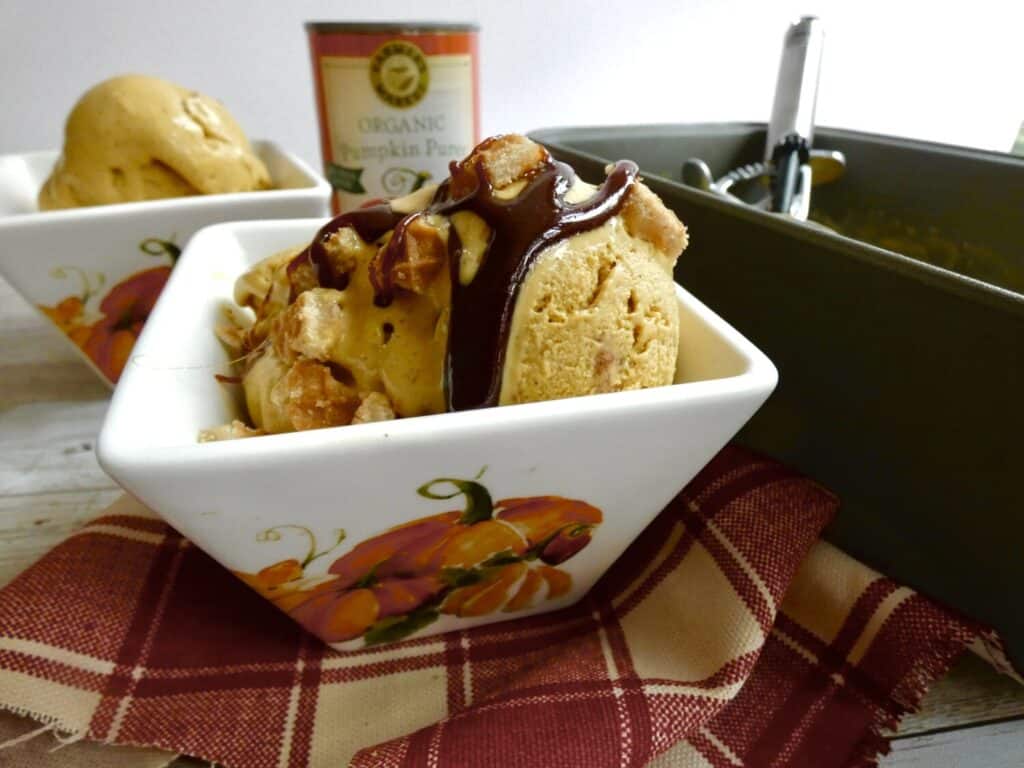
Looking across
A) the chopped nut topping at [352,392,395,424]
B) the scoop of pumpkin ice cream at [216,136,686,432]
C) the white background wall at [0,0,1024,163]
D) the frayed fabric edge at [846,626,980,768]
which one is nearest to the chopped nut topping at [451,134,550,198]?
the scoop of pumpkin ice cream at [216,136,686,432]

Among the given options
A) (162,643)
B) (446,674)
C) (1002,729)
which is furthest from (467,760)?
(1002,729)

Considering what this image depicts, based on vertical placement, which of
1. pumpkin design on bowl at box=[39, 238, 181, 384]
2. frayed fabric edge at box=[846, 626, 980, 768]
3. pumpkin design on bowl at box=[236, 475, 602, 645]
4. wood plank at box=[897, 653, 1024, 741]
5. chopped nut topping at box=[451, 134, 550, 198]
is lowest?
wood plank at box=[897, 653, 1024, 741]

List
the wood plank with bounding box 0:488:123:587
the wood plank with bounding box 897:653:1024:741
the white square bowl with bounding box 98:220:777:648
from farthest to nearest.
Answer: the wood plank with bounding box 0:488:123:587, the wood plank with bounding box 897:653:1024:741, the white square bowl with bounding box 98:220:777:648

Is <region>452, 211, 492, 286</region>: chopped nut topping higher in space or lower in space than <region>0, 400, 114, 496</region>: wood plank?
higher

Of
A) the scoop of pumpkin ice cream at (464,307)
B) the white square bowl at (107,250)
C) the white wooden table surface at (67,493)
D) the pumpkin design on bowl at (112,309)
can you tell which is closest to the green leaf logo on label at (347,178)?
the white square bowl at (107,250)

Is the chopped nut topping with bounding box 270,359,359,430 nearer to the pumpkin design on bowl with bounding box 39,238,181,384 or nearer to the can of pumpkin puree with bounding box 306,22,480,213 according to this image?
the pumpkin design on bowl with bounding box 39,238,181,384

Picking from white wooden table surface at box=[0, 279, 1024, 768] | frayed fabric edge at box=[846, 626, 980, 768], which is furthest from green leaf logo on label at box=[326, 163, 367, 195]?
frayed fabric edge at box=[846, 626, 980, 768]

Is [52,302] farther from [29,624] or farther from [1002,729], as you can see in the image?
[1002,729]

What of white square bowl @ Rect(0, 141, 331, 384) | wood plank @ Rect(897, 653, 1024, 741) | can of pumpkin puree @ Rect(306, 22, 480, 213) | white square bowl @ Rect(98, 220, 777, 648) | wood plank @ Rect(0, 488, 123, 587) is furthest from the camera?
can of pumpkin puree @ Rect(306, 22, 480, 213)

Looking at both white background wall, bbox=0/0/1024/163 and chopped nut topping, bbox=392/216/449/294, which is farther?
white background wall, bbox=0/0/1024/163
